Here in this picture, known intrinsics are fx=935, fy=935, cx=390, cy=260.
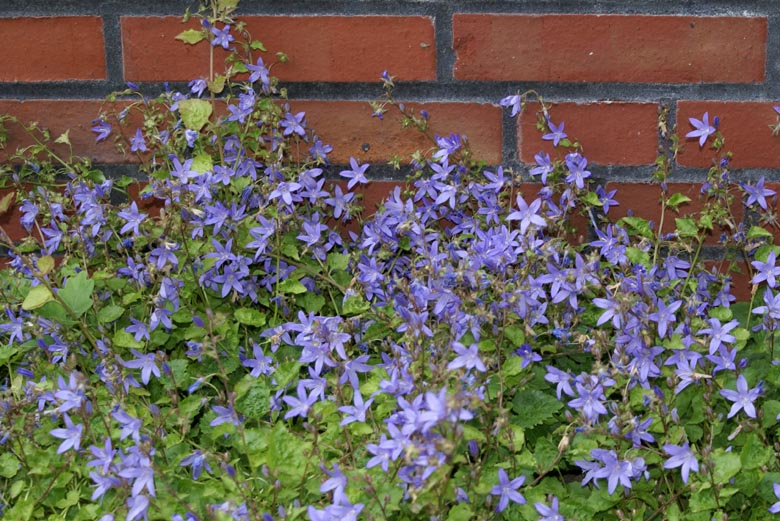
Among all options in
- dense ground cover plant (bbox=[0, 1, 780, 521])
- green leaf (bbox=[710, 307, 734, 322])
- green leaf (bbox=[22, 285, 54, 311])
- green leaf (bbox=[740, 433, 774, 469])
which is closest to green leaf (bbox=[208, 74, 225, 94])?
dense ground cover plant (bbox=[0, 1, 780, 521])

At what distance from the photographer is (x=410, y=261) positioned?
1.51 meters

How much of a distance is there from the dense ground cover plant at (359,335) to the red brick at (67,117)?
1.0 inches

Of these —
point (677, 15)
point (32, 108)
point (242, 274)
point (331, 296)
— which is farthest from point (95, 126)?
point (677, 15)

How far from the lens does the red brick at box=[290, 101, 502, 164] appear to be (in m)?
1.62

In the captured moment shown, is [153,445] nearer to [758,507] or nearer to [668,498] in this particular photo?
[668,498]

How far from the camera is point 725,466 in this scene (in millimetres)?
1194

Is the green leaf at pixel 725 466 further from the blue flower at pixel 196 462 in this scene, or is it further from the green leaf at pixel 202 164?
the green leaf at pixel 202 164

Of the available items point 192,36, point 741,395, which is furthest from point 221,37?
point 741,395

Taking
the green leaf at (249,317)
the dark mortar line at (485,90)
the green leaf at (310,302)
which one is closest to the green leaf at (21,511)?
the green leaf at (249,317)

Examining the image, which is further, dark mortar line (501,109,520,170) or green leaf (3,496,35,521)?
dark mortar line (501,109,520,170)

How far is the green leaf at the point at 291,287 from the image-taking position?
4.91 ft

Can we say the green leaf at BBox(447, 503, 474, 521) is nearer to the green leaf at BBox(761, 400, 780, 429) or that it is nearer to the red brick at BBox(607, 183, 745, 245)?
the green leaf at BBox(761, 400, 780, 429)

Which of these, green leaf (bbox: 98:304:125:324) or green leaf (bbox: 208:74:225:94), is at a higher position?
green leaf (bbox: 208:74:225:94)

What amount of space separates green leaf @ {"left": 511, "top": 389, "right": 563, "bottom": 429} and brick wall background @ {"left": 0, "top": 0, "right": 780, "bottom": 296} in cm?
46
